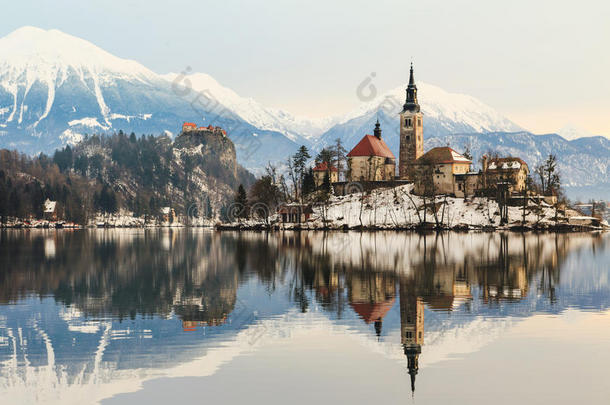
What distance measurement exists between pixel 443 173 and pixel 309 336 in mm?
134640

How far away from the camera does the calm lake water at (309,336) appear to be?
2148 cm

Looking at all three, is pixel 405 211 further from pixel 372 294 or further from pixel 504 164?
pixel 372 294

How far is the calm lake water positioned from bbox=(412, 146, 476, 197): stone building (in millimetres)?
100991

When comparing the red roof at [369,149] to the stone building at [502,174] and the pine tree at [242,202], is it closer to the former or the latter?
the pine tree at [242,202]

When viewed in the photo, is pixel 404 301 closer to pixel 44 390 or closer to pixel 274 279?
pixel 274 279

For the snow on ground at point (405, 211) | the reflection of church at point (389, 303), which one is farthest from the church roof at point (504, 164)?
the reflection of church at point (389, 303)

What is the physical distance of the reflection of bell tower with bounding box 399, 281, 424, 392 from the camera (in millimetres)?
25177

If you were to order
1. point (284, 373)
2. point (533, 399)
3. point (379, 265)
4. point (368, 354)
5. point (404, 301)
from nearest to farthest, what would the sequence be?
1. point (533, 399)
2. point (284, 373)
3. point (368, 354)
4. point (404, 301)
5. point (379, 265)

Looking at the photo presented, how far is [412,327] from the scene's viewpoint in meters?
31.2

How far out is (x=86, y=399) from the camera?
20.5 m

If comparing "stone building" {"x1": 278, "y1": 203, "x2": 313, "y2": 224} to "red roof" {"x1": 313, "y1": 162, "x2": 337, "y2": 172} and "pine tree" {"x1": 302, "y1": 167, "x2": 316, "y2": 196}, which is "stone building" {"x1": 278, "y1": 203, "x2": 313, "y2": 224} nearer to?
"pine tree" {"x1": 302, "y1": 167, "x2": 316, "y2": 196}

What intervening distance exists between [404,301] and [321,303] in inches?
179

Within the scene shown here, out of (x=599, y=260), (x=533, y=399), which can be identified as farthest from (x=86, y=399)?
(x=599, y=260)

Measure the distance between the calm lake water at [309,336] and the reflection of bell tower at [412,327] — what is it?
11 cm
